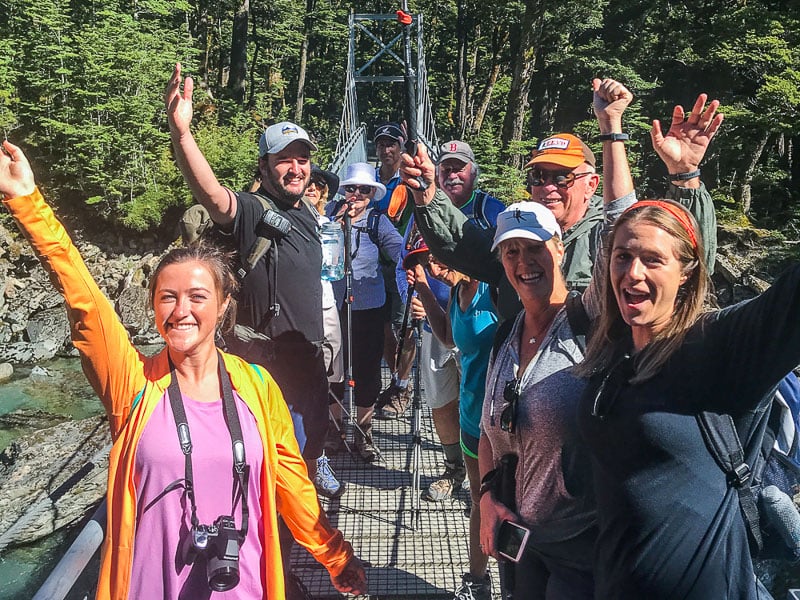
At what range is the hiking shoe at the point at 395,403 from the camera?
13.9ft

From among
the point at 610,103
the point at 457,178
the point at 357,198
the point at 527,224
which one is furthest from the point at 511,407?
the point at 357,198

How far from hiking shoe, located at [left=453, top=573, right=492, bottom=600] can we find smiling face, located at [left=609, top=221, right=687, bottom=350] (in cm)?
139

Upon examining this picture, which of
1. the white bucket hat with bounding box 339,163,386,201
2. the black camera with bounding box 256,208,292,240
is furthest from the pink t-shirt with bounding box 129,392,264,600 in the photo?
the white bucket hat with bounding box 339,163,386,201

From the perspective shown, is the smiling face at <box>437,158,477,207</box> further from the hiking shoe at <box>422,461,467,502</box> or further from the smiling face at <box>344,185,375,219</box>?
the hiking shoe at <box>422,461,467,502</box>

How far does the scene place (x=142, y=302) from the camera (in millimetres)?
12281

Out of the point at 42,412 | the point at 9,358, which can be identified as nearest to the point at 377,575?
the point at 42,412

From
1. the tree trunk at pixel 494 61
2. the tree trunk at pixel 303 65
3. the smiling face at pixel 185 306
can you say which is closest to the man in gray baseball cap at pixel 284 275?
the smiling face at pixel 185 306

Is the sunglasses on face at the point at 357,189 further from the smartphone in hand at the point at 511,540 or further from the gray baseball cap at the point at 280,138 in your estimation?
the smartphone in hand at the point at 511,540

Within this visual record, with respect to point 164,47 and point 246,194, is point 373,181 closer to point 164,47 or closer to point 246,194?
point 246,194

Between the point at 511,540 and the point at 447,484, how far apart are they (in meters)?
1.62

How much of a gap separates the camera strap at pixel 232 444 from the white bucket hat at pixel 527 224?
0.81 m

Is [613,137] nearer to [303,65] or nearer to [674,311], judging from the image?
[674,311]

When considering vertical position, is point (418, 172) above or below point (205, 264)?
above

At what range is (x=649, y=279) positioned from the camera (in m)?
1.25
